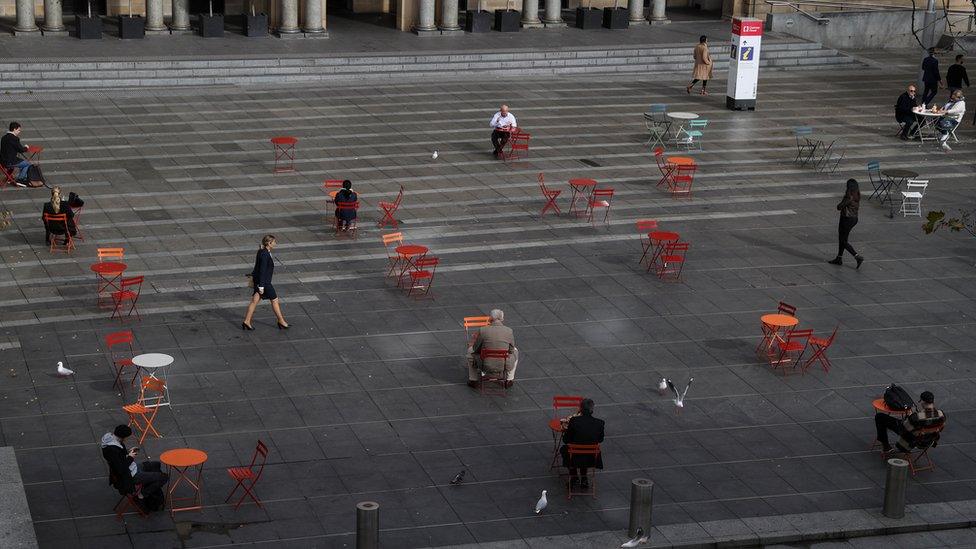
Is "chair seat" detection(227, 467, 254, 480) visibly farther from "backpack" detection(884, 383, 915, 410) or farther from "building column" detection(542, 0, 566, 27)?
"building column" detection(542, 0, 566, 27)

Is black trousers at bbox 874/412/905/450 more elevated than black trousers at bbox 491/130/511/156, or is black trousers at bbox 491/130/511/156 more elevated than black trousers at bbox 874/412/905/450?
black trousers at bbox 491/130/511/156

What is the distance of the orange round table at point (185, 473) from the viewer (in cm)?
1645

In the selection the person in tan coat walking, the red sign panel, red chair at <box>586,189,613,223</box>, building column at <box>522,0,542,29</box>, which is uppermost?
the red sign panel

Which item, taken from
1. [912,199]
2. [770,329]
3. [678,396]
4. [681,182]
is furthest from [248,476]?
[912,199]

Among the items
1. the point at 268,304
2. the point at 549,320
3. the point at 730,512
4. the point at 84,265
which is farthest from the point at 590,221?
the point at 730,512

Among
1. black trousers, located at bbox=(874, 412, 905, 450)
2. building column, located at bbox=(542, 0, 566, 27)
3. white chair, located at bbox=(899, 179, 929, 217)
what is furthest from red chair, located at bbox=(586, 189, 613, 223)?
building column, located at bbox=(542, 0, 566, 27)

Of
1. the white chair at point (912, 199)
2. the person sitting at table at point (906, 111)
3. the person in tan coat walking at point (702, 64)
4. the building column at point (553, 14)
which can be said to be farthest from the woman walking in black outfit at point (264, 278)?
the building column at point (553, 14)

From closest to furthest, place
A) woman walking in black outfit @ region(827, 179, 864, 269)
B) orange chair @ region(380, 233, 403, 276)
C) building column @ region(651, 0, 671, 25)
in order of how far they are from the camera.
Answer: orange chair @ region(380, 233, 403, 276) < woman walking in black outfit @ region(827, 179, 864, 269) < building column @ region(651, 0, 671, 25)

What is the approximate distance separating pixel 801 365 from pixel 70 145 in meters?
17.3

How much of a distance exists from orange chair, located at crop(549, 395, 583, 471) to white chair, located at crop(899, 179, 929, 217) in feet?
38.8

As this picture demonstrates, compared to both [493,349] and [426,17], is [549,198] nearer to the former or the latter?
[493,349]

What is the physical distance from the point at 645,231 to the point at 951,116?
11.0 metres

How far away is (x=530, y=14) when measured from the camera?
46.4m

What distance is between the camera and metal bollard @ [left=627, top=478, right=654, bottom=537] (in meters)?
15.9
